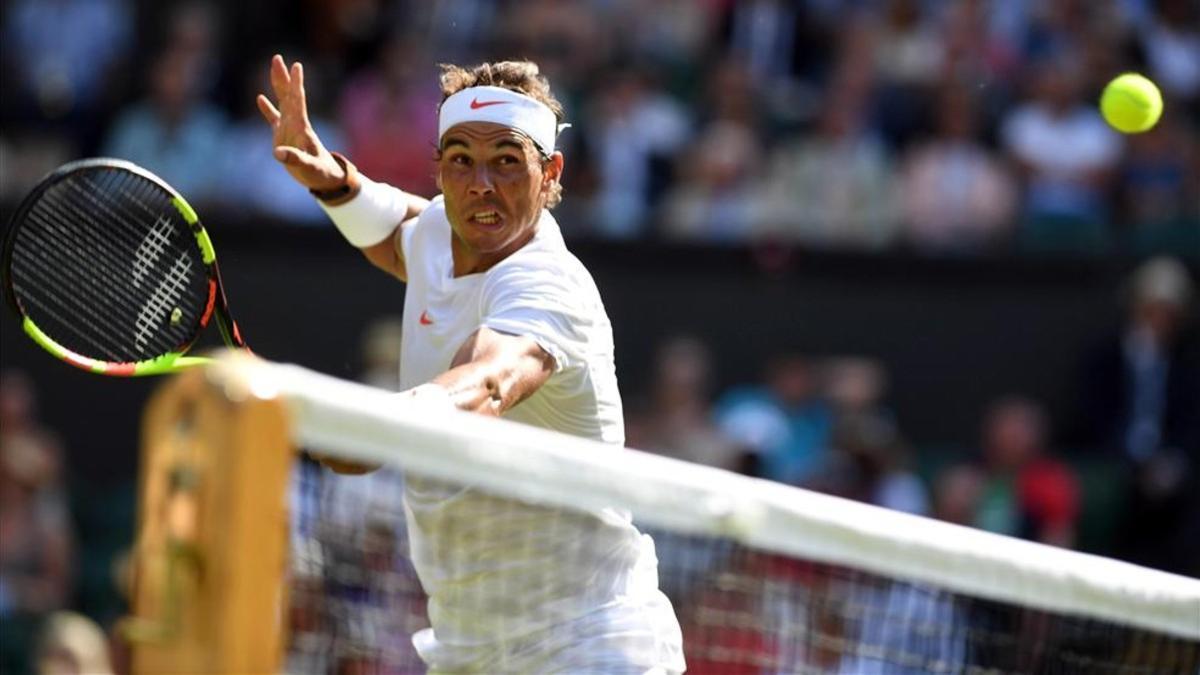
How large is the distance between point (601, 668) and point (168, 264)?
1822 millimetres

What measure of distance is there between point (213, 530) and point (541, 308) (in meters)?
1.91

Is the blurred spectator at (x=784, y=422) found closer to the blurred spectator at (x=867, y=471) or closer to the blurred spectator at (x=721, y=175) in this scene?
the blurred spectator at (x=867, y=471)

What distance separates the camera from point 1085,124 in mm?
13141

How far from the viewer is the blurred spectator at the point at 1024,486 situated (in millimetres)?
11656

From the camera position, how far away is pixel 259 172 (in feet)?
43.0

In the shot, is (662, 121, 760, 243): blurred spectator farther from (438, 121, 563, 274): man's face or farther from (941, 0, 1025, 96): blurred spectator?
(438, 121, 563, 274): man's face

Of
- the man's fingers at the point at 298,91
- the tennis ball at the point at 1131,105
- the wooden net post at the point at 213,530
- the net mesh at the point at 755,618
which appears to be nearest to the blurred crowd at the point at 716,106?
the tennis ball at the point at 1131,105

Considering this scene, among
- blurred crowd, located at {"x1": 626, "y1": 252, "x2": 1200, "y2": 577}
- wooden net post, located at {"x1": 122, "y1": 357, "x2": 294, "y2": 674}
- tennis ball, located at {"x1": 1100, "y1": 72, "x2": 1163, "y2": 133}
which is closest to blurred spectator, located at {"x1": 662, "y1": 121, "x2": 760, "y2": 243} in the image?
blurred crowd, located at {"x1": 626, "y1": 252, "x2": 1200, "y2": 577}

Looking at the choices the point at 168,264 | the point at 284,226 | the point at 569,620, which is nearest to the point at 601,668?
the point at 569,620

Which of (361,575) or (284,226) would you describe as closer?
(361,575)

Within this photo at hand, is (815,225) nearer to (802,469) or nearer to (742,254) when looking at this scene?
(742,254)

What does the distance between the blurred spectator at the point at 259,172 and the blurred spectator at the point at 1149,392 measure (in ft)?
13.6

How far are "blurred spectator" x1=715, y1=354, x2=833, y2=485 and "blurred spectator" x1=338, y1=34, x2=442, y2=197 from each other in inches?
85.5

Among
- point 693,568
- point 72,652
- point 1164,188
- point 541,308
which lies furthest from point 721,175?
point 541,308
